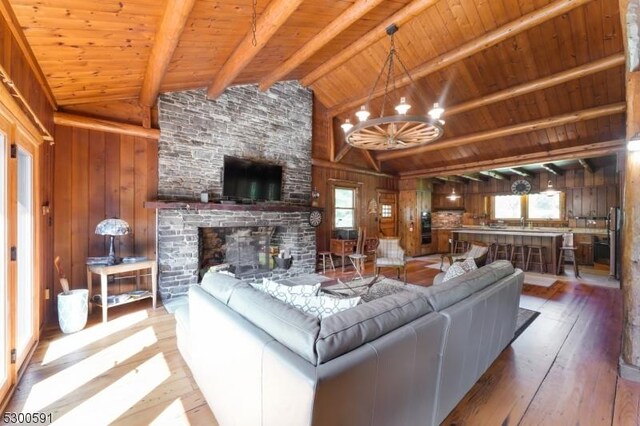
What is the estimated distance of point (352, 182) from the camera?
292 inches

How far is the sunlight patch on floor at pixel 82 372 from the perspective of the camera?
2013mm

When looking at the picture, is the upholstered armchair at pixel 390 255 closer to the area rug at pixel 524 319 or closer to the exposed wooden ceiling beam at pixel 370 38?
the area rug at pixel 524 319

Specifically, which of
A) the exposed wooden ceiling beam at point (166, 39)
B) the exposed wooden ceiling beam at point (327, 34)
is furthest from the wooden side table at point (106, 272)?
the exposed wooden ceiling beam at point (327, 34)

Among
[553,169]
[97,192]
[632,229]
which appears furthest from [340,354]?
[553,169]

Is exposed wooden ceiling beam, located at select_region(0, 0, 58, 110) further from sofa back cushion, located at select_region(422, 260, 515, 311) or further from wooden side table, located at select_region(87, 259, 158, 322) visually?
sofa back cushion, located at select_region(422, 260, 515, 311)

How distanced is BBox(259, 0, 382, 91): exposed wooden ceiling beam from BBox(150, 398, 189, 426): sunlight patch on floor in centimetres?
417

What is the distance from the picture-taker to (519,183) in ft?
29.0

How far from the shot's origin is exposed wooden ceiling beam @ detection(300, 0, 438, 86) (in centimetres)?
355

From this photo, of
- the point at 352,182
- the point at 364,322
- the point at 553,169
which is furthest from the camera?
the point at 553,169

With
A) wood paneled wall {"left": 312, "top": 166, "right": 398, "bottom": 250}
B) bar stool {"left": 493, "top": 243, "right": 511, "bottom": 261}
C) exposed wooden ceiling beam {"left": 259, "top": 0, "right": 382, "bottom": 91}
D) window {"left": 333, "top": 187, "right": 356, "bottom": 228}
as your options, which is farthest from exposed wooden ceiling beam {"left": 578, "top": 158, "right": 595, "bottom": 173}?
exposed wooden ceiling beam {"left": 259, "top": 0, "right": 382, "bottom": 91}

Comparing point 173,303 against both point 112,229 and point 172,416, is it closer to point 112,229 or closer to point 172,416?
point 112,229

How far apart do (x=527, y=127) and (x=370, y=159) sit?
354 cm

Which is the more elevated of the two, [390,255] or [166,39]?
[166,39]

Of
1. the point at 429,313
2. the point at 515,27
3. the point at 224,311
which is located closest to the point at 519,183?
the point at 515,27
